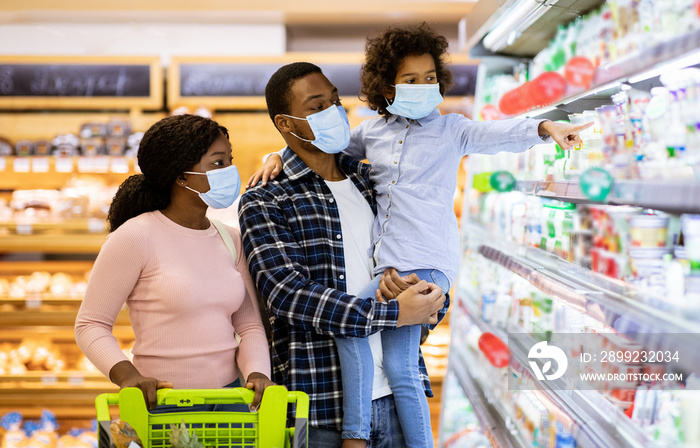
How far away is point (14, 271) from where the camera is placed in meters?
4.74

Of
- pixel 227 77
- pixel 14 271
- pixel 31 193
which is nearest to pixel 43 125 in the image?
pixel 31 193

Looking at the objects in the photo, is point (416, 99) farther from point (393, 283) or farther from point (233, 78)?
point (233, 78)

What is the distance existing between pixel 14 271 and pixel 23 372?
0.83 metres

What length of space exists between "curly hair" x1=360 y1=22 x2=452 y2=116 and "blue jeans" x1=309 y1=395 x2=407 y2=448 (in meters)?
1.01

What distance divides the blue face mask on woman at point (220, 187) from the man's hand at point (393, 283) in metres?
0.52

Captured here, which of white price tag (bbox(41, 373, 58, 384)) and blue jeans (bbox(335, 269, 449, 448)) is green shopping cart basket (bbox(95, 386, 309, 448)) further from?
white price tag (bbox(41, 373, 58, 384))

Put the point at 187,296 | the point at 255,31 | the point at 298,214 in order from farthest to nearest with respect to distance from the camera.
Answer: the point at 255,31 < the point at 298,214 < the point at 187,296

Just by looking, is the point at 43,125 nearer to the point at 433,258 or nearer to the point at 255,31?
the point at 255,31

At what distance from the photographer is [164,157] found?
177 centimetres

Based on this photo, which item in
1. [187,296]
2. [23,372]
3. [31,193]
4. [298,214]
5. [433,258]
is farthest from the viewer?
[31,193]

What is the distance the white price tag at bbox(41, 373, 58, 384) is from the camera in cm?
431

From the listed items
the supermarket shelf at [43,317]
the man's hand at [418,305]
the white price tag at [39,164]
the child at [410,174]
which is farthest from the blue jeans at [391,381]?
the white price tag at [39,164]

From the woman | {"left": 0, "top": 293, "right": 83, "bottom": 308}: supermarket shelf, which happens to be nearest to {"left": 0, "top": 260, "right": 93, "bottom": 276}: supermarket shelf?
{"left": 0, "top": 293, "right": 83, "bottom": 308}: supermarket shelf

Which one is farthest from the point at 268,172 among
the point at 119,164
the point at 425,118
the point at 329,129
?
the point at 119,164
